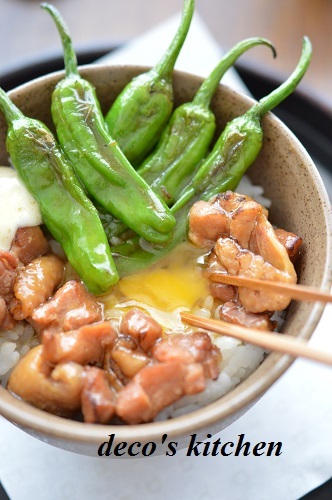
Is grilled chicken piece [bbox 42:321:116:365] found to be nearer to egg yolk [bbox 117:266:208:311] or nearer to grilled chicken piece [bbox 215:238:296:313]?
egg yolk [bbox 117:266:208:311]

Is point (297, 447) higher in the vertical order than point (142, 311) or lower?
lower

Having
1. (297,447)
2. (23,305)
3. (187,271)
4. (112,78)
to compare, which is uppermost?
(112,78)

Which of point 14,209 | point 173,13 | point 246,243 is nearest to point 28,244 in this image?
point 14,209

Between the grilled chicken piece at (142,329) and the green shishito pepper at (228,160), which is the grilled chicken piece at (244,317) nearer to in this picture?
the grilled chicken piece at (142,329)

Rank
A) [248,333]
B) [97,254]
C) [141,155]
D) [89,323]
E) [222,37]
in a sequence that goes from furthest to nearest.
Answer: [222,37]
[141,155]
[97,254]
[89,323]
[248,333]

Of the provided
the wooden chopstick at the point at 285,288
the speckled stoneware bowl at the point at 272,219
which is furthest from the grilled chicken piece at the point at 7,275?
the wooden chopstick at the point at 285,288

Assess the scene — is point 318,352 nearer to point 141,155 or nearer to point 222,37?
point 141,155

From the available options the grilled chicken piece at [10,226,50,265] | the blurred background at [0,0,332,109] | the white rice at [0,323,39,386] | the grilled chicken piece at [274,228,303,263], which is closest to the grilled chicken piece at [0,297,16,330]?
the white rice at [0,323,39,386]

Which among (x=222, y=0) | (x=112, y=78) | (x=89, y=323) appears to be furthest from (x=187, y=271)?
(x=222, y=0)
